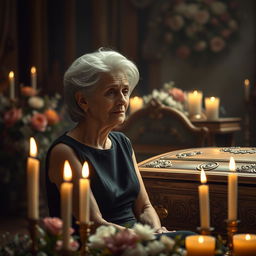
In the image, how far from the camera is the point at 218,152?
141 inches

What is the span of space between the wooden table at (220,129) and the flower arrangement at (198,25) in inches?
77.7

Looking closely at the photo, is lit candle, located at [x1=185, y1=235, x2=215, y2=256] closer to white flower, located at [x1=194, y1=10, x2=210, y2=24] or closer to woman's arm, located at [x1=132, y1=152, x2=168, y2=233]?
woman's arm, located at [x1=132, y1=152, x2=168, y2=233]

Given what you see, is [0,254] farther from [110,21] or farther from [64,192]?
[110,21]

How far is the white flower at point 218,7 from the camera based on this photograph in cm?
744

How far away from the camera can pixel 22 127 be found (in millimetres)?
5320

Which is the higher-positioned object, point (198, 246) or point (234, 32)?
point (234, 32)

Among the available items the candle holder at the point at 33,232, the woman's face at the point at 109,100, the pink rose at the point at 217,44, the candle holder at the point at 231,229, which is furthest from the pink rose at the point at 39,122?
the candle holder at the point at 33,232

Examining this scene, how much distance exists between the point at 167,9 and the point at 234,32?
2.83 ft

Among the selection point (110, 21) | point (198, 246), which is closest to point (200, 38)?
point (110, 21)

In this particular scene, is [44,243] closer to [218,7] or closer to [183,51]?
[218,7]

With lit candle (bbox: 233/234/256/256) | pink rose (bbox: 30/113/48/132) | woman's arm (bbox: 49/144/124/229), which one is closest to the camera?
lit candle (bbox: 233/234/256/256)

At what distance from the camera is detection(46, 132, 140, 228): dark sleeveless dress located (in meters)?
2.55

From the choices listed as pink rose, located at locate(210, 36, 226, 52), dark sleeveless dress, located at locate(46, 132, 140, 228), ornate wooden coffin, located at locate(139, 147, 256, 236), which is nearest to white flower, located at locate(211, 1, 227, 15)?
pink rose, located at locate(210, 36, 226, 52)

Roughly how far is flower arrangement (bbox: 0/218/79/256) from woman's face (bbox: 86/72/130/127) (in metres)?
0.85
